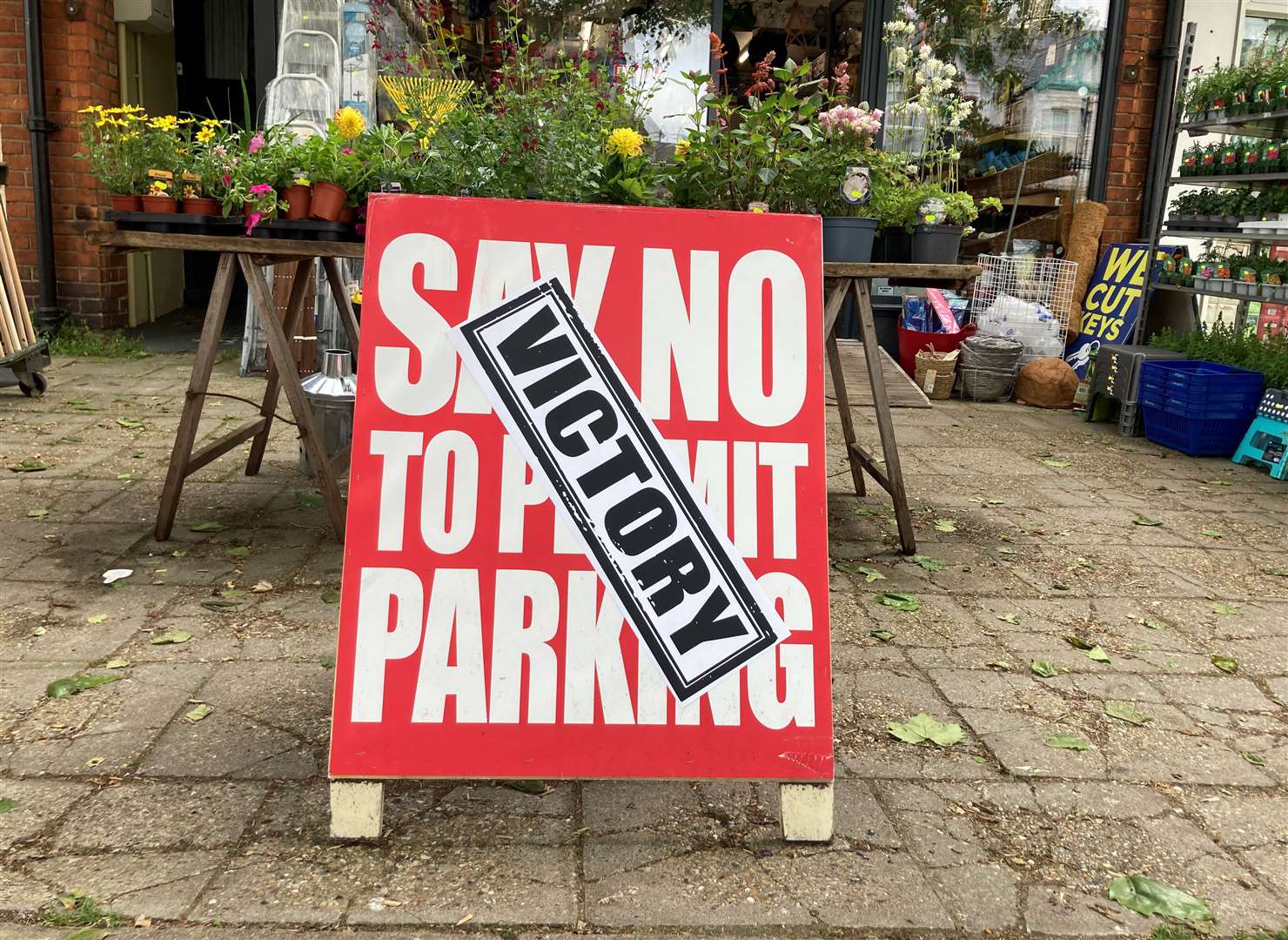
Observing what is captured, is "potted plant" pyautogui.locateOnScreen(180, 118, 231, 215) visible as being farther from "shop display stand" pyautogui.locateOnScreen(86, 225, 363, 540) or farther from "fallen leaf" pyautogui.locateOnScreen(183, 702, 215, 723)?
"fallen leaf" pyautogui.locateOnScreen(183, 702, 215, 723)

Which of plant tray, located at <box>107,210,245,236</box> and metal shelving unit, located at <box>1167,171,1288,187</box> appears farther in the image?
metal shelving unit, located at <box>1167,171,1288,187</box>

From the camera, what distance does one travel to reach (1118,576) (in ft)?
12.7

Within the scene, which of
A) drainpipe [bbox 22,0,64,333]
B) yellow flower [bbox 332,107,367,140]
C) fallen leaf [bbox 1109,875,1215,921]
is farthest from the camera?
drainpipe [bbox 22,0,64,333]

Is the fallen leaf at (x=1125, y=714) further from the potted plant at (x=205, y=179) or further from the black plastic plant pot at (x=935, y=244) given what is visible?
the potted plant at (x=205, y=179)

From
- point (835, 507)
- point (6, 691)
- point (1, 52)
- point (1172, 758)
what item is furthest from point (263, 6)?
point (1172, 758)

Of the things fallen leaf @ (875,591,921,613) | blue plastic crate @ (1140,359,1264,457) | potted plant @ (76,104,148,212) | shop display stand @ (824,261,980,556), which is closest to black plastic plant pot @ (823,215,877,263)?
shop display stand @ (824,261,980,556)

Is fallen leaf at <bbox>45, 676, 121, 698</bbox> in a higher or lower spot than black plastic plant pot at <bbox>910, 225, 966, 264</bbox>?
lower

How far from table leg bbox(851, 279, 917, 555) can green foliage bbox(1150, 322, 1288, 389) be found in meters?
3.01

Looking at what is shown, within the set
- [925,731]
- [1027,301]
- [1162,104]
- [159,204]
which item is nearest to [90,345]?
[159,204]

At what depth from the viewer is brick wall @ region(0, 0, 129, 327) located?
707 centimetres

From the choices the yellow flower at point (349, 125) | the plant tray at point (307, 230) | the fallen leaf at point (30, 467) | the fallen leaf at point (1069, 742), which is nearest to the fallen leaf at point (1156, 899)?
the fallen leaf at point (1069, 742)

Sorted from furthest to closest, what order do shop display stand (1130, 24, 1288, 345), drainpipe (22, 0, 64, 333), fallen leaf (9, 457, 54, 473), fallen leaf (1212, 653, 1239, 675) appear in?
drainpipe (22, 0, 64, 333), shop display stand (1130, 24, 1288, 345), fallen leaf (9, 457, 54, 473), fallen leaf (1212, 653, 1239, 675)

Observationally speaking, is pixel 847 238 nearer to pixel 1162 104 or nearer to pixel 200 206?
pixel 200 206

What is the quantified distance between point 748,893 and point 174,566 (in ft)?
7.52
